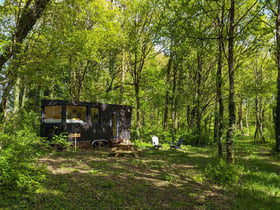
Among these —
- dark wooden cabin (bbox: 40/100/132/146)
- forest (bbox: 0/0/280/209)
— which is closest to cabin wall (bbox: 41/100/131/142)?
dark wooden cabin (bbox: 40/100/132/146)

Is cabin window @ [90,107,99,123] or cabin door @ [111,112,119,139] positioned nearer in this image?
cabin window @ [90,107,99,123]

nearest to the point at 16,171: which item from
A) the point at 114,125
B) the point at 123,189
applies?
the point at 123,189

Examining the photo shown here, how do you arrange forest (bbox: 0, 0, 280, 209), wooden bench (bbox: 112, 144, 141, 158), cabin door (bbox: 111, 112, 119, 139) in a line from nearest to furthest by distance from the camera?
forest (bbox: 0, 0, 280, 209) < wooden bench (bbox: 112, 144, 141, 158) < cabin door (bbox: 111, 112, 119, 139)

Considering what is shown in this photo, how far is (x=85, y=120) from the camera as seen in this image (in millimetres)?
12008

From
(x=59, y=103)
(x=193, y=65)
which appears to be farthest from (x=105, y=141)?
(x=193, y=65)

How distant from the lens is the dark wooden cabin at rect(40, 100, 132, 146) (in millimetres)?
10266

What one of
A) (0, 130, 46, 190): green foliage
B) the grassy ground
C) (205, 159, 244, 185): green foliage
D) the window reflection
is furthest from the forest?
(0, 130, 46, 190): green foliage

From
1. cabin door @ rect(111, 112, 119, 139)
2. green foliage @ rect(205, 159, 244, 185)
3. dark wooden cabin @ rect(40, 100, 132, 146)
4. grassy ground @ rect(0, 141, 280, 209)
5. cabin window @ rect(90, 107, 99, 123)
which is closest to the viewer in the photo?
grassy ground @ rect(0, 141, 280, 209)

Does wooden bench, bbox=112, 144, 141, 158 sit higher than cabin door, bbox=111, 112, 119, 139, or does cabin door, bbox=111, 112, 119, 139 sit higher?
cabin door, bbox=111, 112, 119, 139

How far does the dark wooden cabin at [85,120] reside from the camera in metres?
10.3

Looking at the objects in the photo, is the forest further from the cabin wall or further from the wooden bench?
the wooden bench

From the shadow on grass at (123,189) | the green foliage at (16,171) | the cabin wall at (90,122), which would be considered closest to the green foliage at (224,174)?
the shadow on grass at (123,189)

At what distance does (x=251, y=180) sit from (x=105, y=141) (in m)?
8.94

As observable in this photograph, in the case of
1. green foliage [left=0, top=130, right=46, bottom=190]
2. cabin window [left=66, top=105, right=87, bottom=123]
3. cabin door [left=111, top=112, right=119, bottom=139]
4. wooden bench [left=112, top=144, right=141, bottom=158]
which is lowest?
wooden bench [left=112, top=144, right=141, bottom=158]
